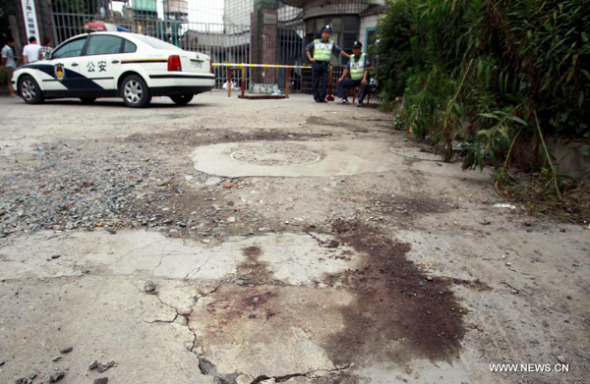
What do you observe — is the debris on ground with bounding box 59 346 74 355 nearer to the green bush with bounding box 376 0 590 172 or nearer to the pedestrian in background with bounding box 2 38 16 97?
the green bush with bounding box 376 0 590 172

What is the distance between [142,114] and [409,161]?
543cm

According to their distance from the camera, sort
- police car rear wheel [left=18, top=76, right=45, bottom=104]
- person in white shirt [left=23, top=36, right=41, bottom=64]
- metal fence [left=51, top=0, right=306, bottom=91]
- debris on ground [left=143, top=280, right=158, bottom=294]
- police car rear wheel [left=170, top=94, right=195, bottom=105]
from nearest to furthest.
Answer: debris on ground [left=143, top=280, right=158, bottom=294], police car rear wheel [left=18, top=76, right=45, bottom=104], police car rear wheel [left=170, top=94, right=195, bottom=105], person in white shirt [left=23, top=36, right=41, bottom=64], metal fence [left=51, top=0, right=306, bottom=91]

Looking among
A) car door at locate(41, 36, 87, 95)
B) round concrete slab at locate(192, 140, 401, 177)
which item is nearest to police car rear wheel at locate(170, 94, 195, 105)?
car door at locate(41, 36, 87, 95)

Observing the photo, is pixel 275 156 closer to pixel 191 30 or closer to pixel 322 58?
pixel 322 58

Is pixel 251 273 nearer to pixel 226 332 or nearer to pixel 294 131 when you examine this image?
pixel 226 332

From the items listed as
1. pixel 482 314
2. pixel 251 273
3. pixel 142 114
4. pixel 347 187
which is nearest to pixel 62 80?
pixel 142 114

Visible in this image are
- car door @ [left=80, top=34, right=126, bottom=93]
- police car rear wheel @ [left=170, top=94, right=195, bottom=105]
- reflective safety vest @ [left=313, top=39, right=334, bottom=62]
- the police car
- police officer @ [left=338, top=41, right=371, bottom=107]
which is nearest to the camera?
the police car

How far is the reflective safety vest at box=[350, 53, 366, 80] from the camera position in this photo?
10367 millimetres

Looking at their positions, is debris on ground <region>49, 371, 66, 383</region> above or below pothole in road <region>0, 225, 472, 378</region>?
below

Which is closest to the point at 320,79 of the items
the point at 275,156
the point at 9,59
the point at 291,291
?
the point at 275,156

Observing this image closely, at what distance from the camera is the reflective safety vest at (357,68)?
1037 centimetres

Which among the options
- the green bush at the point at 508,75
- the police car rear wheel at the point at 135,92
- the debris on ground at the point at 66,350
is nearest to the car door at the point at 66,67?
the police car rear wheel at the point at 135,92
